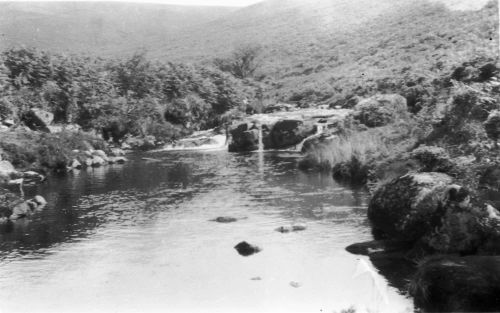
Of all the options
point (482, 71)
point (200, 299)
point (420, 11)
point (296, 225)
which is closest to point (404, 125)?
point (482, 71)

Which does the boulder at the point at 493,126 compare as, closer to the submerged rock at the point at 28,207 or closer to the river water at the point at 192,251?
the river water at the point at 192,251

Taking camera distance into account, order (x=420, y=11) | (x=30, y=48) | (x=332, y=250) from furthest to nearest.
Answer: (x=420, y=11), (x=30, y=48), (x=332, y=250)

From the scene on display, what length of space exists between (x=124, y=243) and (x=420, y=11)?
74049 millimetres

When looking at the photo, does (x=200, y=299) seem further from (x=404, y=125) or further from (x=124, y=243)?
(x=404, y=125)

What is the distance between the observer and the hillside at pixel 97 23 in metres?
89.5

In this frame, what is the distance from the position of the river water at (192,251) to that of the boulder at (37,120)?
43.1ft

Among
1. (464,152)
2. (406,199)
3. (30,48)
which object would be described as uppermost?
(30,48)

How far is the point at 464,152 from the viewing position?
15.1 metres

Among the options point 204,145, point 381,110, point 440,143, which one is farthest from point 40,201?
point 204,145

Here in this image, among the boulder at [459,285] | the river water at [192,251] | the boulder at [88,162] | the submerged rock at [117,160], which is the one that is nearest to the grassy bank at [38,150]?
the boulder at [88,162]

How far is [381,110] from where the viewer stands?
3109 cm

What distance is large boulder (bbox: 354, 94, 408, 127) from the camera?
101ft

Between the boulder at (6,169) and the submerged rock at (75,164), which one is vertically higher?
the boulder at (6,169)

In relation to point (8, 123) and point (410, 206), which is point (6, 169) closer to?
point (8, 123)
